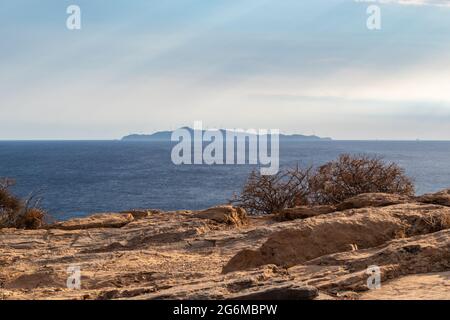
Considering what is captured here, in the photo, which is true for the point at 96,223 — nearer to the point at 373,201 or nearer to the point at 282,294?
the point at 373,201

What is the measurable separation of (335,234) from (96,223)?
713 centimetres

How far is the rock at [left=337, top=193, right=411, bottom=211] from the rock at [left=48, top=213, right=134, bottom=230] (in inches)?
208

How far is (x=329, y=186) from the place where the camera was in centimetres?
1633

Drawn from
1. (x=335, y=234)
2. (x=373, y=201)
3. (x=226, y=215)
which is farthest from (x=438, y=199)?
(x=226, y=215)

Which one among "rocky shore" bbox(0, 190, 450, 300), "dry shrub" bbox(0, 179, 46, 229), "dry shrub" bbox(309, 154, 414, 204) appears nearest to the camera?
"rocky shore" bbox(0, 190, 450, 300)

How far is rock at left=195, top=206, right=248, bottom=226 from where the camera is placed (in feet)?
41.4

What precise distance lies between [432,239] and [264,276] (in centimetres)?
233

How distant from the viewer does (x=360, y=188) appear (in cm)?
1627

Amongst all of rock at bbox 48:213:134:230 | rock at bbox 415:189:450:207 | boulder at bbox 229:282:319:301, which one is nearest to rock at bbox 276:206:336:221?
rock at bbox 415:189:450:207

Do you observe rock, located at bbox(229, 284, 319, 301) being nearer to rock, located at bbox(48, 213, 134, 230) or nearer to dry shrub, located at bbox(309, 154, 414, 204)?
rock, located at bbox(48, 213, 134, 230)

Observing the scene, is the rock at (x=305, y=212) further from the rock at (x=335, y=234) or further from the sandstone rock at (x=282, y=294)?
the sandstone rock at (x=282, y=294)
